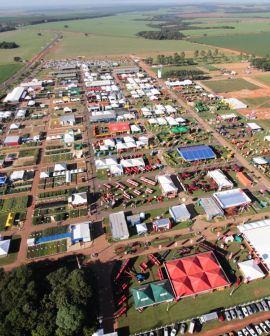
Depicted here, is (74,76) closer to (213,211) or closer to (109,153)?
(109,153)

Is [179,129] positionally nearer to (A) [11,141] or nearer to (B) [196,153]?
(B) [196,153]

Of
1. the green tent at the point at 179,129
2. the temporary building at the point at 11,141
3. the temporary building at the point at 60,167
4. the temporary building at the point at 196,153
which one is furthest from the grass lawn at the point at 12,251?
the green tent at the point at 179,129

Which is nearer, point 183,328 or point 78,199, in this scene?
point 183,328

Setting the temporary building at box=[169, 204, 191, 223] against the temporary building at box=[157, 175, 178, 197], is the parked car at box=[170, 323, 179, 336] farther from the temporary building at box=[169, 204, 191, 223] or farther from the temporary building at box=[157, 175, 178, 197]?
the temporary building at box=[157, 175, 178, 197]

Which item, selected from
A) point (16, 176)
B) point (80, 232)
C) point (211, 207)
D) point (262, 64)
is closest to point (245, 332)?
point (211, 207)

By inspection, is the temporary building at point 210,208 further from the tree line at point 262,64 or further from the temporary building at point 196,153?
the tree line at point 262,64

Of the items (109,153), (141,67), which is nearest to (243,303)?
(109,153)
